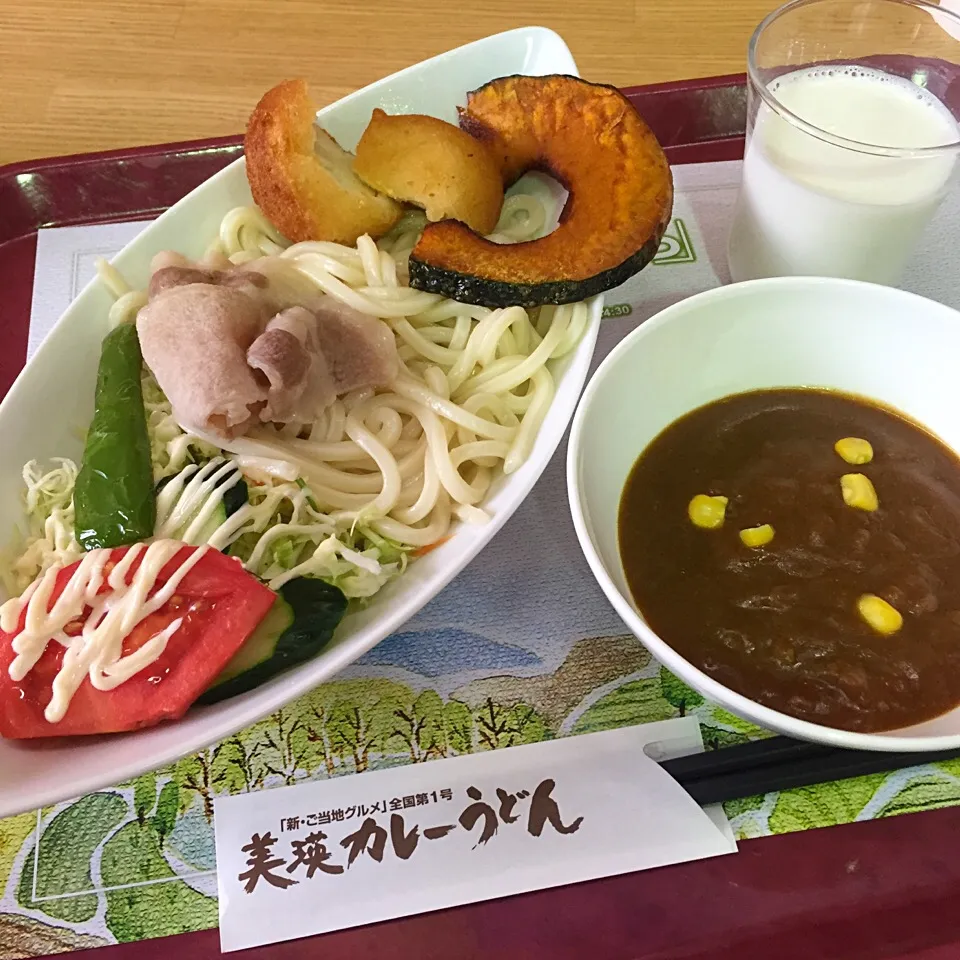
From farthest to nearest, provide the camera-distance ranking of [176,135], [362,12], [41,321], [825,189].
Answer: [362,12] → [176,135] → [41,321] → [825,189]

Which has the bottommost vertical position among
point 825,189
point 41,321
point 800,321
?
point 41,321

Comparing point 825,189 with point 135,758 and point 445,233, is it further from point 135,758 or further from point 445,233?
point 135,758

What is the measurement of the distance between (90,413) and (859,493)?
46.9 inches

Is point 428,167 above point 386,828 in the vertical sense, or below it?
above

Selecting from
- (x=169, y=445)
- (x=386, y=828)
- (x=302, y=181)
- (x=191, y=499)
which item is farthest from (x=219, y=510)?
(x=302, y=181)

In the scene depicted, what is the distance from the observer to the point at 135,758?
100 centimetres

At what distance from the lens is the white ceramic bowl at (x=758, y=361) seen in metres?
1.17

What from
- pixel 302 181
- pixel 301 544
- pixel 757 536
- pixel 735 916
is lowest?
pixel 735 916

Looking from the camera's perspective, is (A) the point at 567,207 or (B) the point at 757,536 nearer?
(B) the point at 757,536

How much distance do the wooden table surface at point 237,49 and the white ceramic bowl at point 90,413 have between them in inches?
27.0

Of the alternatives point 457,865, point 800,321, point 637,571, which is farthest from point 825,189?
point 457,865

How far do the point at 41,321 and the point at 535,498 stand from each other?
106 cm

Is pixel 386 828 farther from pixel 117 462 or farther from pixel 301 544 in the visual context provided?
pixel 117 462

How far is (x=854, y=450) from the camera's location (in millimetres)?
1212
